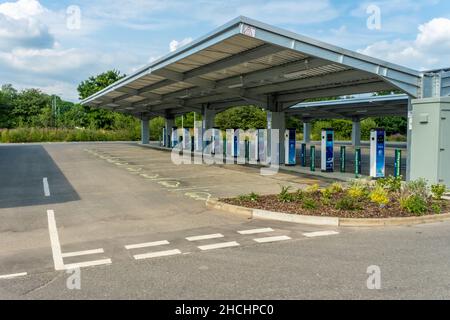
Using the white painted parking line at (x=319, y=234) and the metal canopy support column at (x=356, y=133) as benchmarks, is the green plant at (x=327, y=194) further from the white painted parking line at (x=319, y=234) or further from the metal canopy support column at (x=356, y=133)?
the metal canopy support column at (x=356, y=133)

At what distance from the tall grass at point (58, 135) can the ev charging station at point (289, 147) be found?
35541 millimetres

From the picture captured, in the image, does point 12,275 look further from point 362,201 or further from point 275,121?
point 275,121

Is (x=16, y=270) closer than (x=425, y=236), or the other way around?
(x=16, y=270)

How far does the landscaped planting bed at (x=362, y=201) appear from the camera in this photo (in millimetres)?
9023

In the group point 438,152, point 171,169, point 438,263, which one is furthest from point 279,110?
point 438,263

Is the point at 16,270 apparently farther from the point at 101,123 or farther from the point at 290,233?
the point at 101,123

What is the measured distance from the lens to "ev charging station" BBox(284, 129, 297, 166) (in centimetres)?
2006

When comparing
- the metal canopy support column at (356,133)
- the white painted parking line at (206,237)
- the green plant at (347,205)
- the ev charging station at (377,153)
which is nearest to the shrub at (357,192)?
the green plant at (347,205)

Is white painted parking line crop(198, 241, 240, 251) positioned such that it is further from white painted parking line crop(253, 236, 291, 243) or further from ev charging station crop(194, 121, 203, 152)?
ev charging station crop(194, 121, 203, 152)

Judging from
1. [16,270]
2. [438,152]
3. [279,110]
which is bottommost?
[16,270]

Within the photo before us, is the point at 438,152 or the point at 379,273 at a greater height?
the point at 438,152

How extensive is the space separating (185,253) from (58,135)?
154ft

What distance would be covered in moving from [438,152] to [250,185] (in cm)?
563

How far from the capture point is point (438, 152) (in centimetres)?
1186
